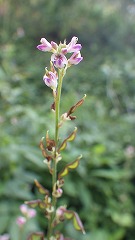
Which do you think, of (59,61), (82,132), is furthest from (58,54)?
(82,132)

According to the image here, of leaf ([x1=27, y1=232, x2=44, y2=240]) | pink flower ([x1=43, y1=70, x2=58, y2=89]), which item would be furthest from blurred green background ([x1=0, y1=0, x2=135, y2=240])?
pink flower ([x1=43, y1=70, x2=58, y2=89])

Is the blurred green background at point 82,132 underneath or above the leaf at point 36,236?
above

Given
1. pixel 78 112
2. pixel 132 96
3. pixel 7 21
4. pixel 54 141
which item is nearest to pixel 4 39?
pixel 7 21

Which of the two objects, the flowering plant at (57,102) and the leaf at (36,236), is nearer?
the flowering plant at (57,102)

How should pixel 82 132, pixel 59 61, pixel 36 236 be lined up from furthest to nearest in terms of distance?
1. pixel 82 132
2. pixel 36 236
3. pixel 59 61

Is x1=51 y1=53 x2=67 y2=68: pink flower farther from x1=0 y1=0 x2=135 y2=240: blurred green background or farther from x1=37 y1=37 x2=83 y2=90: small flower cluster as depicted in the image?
x1=0 y1=0 x2=135 y2=240: blurred green background

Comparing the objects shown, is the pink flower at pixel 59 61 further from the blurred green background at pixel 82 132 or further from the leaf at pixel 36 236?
the blurred green background at pixel 82 132

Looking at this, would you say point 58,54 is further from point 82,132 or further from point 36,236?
point 82,132

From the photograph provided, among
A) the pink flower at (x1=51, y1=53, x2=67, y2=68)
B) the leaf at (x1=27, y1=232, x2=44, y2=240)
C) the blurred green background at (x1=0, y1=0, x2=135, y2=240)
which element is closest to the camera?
the pink flower at (x1=51, y1=53, x2=67, y2=68)

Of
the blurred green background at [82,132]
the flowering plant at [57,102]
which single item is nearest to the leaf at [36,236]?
the flowering plant at [57,102]
